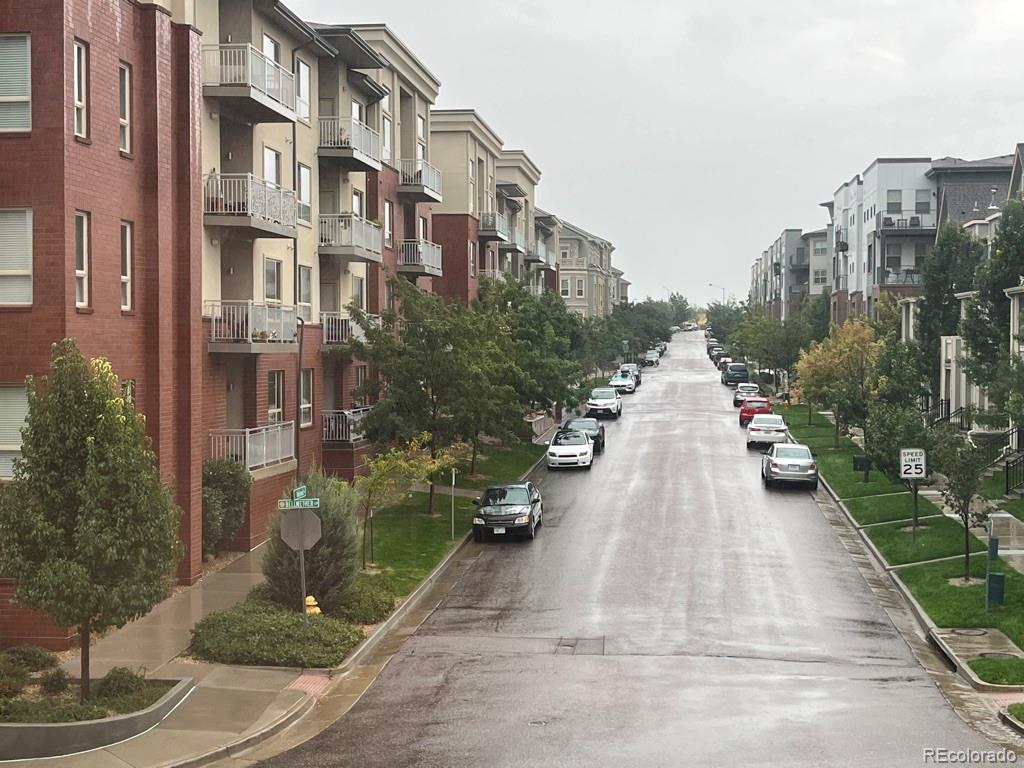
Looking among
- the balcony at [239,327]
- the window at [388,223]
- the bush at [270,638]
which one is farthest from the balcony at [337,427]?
the bush at [270,638]

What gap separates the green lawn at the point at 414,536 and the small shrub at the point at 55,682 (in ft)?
29.3

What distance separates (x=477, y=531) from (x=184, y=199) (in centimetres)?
1232

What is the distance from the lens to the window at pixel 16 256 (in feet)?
66.5

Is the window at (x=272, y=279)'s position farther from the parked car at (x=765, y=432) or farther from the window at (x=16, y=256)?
the parked car at (x=765, y=432)

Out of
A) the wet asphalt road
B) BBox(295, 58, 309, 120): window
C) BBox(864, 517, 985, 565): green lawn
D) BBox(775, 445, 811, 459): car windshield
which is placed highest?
BBox(295, 58, 309, 120): window

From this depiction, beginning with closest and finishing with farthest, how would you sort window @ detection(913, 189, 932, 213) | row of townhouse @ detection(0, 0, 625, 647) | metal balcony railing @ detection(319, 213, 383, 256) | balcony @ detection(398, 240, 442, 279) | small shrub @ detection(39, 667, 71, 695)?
small shrub @ detection(39, 667, 71, 695)
row of townhouse @ detection(0, 0, 625, 647)
metal balcony railing @ detection(319, 213, 383, 256)
balcony @ detection(398, 240, 442, 279)
window @ detection(913, 189, 932, 213)

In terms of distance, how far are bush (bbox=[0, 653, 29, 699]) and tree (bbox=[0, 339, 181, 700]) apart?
1306 mm

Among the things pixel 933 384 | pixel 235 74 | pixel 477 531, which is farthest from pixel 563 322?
pixel 235 74

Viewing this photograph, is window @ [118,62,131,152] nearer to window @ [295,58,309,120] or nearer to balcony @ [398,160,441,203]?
window @ [295,58,309,120]

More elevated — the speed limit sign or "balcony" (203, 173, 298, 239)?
"balcony" (203, 173, 298, 239)

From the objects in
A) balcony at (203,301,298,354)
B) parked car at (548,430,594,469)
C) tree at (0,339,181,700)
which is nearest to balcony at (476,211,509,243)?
parked car at (548,430,594,469)

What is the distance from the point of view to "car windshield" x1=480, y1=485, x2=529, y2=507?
108 ft

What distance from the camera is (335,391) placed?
3850 centimetres

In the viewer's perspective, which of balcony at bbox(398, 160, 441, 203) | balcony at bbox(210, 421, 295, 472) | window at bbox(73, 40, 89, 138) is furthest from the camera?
balcony at bbox(398, 160, 441, 203)
